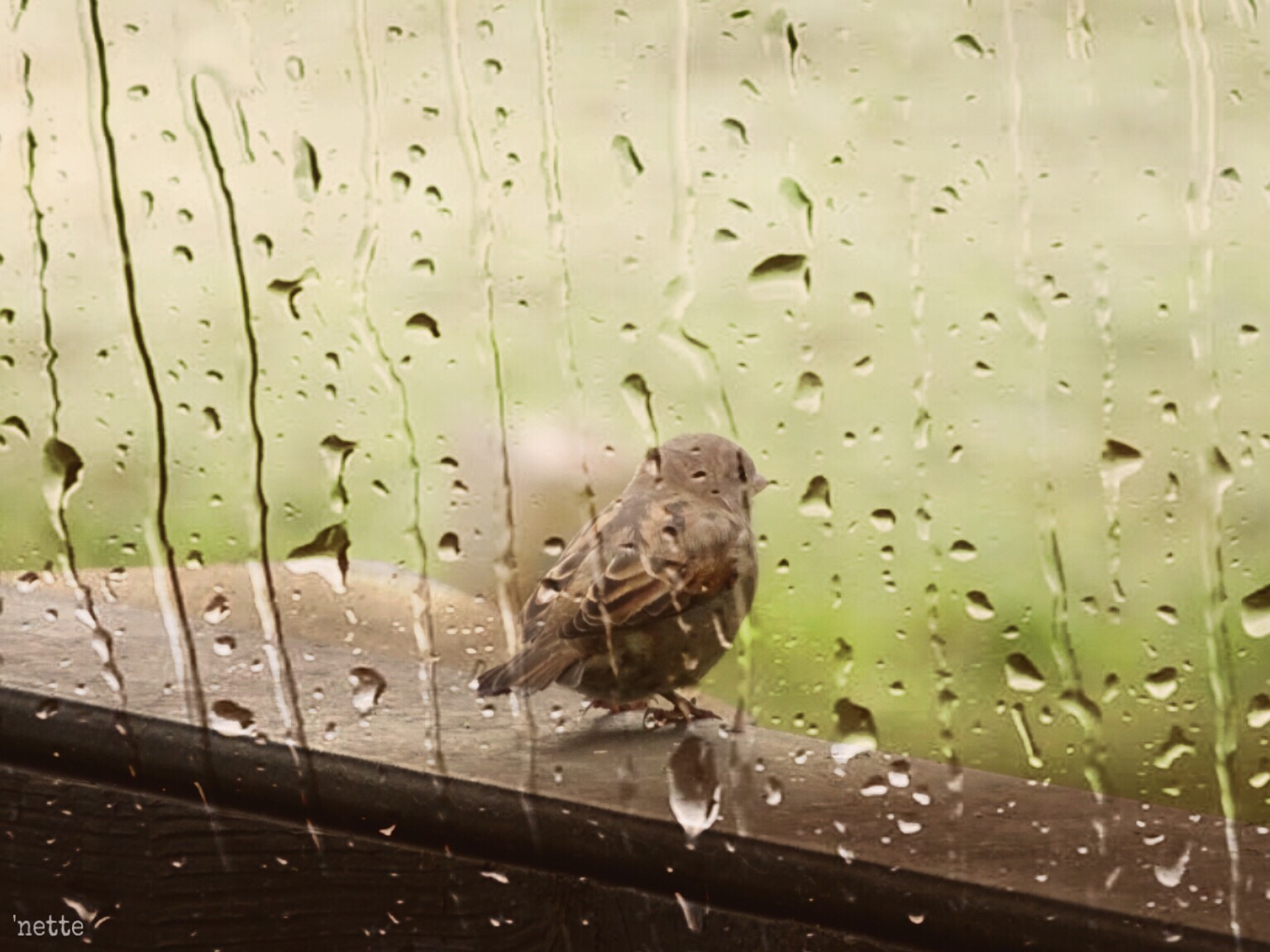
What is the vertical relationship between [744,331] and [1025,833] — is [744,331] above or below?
above

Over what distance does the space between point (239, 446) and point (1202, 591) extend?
61 centimetres

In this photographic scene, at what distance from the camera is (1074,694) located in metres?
0.90

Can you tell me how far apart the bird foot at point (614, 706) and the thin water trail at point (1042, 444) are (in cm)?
24

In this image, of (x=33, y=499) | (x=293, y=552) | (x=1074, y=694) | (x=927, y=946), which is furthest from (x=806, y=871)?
(x=33, y=499)


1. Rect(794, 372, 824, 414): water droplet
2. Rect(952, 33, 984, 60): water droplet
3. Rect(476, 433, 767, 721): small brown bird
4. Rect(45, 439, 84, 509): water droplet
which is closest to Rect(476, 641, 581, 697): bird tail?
Rect(476, 433, 767, 721): small brown bird

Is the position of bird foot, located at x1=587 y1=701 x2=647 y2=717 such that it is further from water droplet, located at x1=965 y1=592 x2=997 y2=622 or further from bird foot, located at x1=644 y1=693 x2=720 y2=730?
water droplet, located at x1=965 y1=592 x2=997 y2=622

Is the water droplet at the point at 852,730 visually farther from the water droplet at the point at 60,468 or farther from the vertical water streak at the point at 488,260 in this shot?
the water droplet at the point at 60,468

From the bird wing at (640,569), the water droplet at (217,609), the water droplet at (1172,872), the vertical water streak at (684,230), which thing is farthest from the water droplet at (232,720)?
the water droplet at (1172,872)

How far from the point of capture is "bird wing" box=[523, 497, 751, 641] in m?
0.99

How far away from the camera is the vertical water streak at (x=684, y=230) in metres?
0.94

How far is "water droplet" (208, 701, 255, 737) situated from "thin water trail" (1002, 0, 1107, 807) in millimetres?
445

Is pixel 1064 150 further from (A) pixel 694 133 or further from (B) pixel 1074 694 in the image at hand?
(B) pixel 1074 694

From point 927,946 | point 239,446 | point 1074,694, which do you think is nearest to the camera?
point 927,946

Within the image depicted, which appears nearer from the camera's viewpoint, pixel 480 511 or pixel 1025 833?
pixel 1025 833
